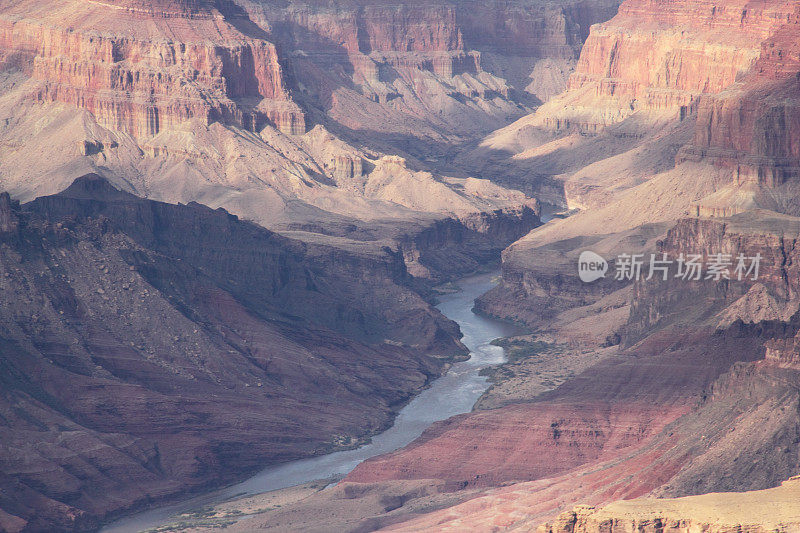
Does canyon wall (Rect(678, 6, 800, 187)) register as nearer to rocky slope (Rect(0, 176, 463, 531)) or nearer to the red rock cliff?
rocky slope (Rect(0, 176, 463, 531))

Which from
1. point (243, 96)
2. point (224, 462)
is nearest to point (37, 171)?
point (243, 96)

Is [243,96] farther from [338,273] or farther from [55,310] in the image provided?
[55,310]

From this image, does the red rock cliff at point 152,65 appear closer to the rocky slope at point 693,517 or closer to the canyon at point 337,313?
the canyon at point 337,313

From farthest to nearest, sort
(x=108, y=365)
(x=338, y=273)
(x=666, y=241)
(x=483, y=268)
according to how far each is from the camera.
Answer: (x=483, y=268) → (x=338, y=273) → (x=666, y=241) → (x=108, y=365)

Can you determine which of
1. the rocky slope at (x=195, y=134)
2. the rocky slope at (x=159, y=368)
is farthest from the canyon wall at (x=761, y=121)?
the rocky slope at (x=195, y=134)

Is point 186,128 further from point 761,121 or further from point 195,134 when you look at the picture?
point 761,121

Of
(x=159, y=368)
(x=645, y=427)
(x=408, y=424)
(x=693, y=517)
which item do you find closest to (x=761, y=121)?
Answer: (x=408, y=424)

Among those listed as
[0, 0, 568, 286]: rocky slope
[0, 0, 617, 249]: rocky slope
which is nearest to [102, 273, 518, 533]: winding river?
[0, 0, 568, 286]: rocky slope
